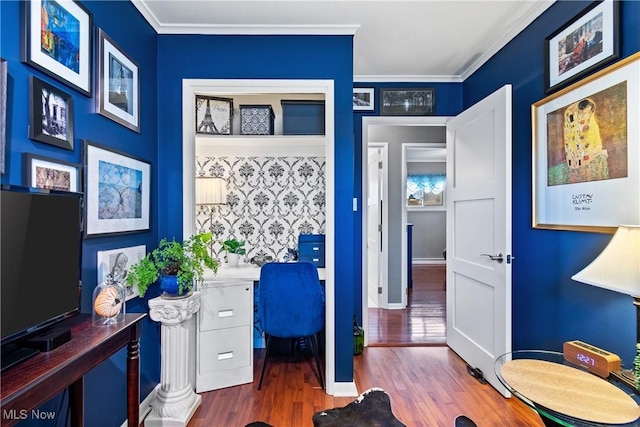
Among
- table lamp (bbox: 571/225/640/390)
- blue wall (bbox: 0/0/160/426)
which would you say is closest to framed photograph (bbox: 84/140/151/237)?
blue wall (bbox: 0/0/160/426)

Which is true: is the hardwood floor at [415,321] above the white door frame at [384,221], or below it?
below

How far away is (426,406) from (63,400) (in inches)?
78.3

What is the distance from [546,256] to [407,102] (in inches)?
72.8

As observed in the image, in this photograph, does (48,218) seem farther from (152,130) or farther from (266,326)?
(266,326)

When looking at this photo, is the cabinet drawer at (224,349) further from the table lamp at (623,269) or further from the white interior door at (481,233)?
the table lamp at (623,269)

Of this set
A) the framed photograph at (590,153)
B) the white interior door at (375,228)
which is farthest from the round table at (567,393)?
the white interior door at (375,228)

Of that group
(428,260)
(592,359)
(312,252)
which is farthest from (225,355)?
(428,260)

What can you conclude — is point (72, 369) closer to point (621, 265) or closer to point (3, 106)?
point (3, 106)

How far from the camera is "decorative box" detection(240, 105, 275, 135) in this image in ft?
8.62

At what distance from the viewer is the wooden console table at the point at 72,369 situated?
787mm

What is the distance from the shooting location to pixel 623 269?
115 cm

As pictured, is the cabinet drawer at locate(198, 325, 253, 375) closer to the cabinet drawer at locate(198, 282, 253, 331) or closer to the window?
the cabinet drawer at locate(198, 282, 253, 331)

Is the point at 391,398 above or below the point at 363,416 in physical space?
below

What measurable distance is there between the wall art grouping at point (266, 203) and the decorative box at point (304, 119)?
45 cm
